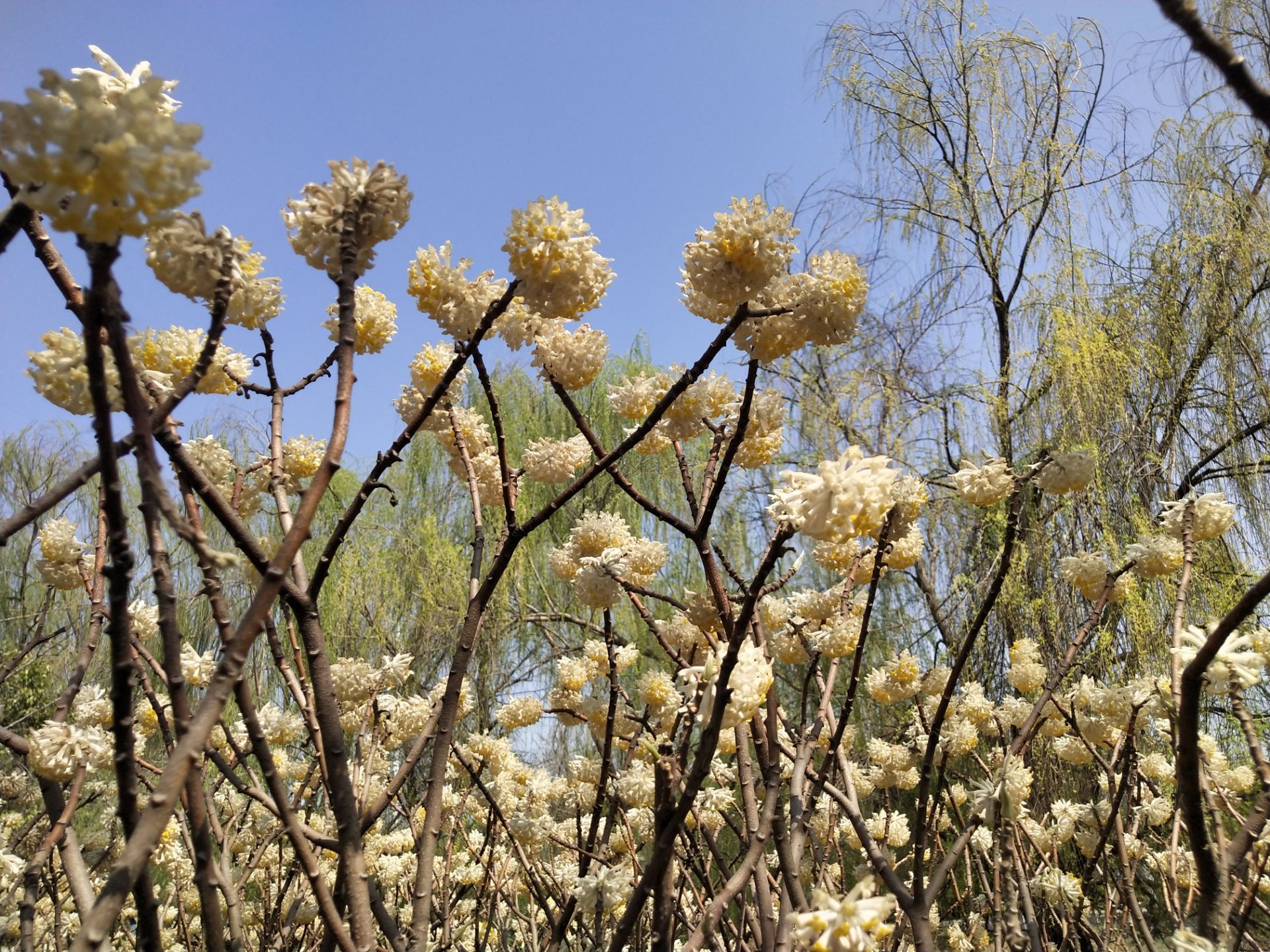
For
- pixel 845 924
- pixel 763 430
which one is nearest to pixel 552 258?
pixel 763 430

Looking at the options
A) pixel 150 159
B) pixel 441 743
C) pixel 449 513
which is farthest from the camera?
pixel 449 513

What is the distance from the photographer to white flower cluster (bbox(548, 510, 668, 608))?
107 cm

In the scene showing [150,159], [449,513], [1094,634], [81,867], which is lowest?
[1094,634]

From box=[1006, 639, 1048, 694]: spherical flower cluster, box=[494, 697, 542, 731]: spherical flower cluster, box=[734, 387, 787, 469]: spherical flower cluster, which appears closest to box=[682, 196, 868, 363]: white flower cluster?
box=[734, 387, 787, 469]: spherical flower cluster

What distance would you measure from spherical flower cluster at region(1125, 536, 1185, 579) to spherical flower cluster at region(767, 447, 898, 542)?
0.85m

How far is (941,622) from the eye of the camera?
4.70 meters

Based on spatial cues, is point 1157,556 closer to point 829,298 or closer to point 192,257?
point 829,298

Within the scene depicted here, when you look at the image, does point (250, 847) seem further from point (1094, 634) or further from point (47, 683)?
point (47, 683)

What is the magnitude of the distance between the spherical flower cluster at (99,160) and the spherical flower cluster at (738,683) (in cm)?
41

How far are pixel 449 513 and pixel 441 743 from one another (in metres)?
7.01

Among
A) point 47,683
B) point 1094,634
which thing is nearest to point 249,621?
point 1094,634

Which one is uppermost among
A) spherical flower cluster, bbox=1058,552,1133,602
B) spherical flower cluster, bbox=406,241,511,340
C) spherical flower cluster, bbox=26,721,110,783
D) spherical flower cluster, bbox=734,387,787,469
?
spherical flower cluster, bbox=406,241,511,340

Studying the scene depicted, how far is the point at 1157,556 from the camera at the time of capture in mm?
1207

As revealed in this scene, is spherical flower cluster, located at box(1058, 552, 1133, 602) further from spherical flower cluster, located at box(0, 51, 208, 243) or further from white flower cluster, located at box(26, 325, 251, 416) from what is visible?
spherical flower cluster, located at box(0, 51, 208, 243)
